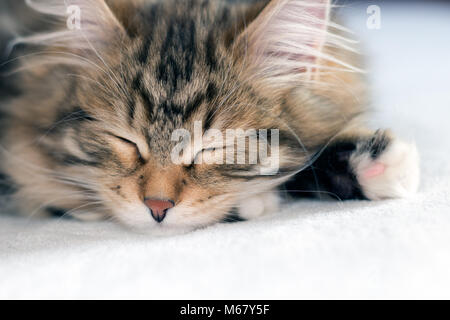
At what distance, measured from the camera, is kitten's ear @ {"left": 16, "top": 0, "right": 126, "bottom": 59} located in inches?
37.6

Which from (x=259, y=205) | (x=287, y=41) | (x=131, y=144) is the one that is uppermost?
(x=287, y=41)

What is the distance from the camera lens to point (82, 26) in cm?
99

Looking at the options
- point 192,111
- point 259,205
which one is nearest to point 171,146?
point 192,111

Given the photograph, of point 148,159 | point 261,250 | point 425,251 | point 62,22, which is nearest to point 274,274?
point 261,250

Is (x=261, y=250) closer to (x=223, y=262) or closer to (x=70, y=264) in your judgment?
(x=223, y=262)

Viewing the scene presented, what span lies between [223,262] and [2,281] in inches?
13.4

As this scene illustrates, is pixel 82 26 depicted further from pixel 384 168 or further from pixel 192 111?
pixel 384 168

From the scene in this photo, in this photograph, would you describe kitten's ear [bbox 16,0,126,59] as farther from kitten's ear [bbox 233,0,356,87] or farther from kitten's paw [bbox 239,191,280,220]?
kitten's paw [bbox 239,191,280,220]

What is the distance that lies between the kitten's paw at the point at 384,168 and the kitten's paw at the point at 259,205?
184 millimetres

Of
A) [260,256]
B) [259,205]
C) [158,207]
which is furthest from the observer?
[259,205]

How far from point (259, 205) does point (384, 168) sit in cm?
27

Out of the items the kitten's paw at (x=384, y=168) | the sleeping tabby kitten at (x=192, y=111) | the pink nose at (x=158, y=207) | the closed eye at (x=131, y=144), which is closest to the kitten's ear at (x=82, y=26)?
the sleeping tabby kitten at (x=192, y=111)

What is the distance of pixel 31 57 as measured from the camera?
1.14 meters

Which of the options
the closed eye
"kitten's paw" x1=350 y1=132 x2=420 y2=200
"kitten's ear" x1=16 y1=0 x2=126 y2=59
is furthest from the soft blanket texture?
"kitten's ear" x1=16 y1=0 x2=126 y2=59
